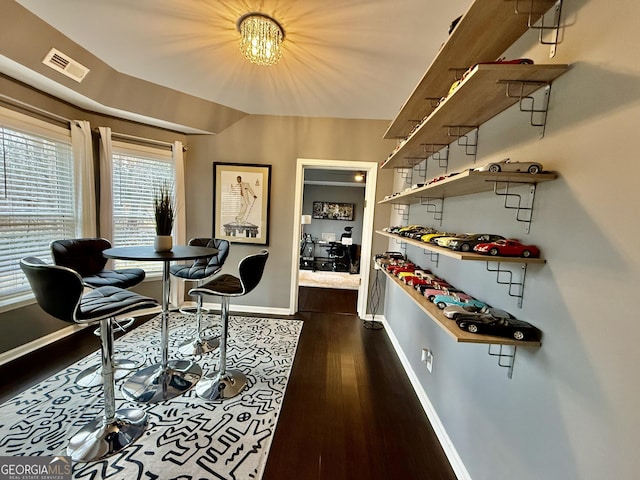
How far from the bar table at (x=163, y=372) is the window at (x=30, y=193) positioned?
3.77ft

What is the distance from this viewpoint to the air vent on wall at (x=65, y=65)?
2121 mm

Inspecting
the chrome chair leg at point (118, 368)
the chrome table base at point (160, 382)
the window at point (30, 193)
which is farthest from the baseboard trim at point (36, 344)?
the chrome table base at point (160, 382)

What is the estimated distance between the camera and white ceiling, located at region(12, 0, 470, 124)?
1.67m

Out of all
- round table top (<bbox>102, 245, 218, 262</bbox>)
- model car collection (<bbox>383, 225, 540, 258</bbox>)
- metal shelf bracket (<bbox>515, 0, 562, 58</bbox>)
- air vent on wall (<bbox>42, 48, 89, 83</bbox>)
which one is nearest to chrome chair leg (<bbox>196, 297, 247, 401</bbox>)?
round table top (<bbox>102, 245, 218, 262</bbox>)

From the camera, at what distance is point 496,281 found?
1.29 metres

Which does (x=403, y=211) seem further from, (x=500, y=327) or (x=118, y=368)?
(x=118, y=368)

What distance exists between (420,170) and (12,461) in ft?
10.8

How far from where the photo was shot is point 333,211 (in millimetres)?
8289

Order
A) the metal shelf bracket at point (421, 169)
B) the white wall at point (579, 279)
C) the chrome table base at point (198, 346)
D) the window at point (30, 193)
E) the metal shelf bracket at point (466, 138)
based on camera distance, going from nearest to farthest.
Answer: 1. the white wall at point (579, 279)
2. the metal shelf bracket at point (466, 138)
3. the window at point (30, 193)
4. the metal shelf bracket at point (421, 169)
5. the chrome table base at point (198, 346)

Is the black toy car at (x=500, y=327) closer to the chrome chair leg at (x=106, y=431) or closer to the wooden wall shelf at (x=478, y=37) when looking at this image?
the wooden wall shelf at (x=478, y=37)

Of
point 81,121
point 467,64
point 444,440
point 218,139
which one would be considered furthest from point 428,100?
point 81,121

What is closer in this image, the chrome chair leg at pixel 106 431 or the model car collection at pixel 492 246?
the model car collection at pixel 492 246

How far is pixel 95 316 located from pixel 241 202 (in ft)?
7.95

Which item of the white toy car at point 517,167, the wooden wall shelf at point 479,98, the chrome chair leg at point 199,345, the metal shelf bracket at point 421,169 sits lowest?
the chrome chair leg at point 199,345
